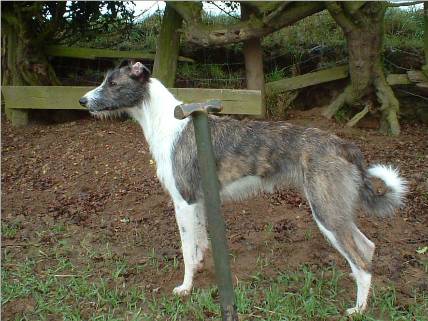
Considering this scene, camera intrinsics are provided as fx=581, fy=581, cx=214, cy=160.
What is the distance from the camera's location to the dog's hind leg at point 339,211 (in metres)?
4.50

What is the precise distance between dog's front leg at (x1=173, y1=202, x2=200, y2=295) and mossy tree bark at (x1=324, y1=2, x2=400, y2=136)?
3627mm

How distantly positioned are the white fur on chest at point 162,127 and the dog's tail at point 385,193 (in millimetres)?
1523

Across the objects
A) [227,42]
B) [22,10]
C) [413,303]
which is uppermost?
[22,10]

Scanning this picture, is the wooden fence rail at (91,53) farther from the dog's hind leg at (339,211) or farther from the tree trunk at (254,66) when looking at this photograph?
the dog's hind leg at (339,211)

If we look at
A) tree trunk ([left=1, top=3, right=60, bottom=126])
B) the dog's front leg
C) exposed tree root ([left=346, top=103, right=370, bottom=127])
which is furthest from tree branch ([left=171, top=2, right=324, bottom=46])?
the dog's front leg

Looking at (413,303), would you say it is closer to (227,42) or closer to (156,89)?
(156,89)

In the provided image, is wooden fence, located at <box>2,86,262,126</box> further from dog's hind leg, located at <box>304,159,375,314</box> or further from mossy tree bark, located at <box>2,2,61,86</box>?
dog's hind leg, located at <box>304,159,375,314</box>

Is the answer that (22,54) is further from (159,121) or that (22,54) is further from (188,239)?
(188,239)

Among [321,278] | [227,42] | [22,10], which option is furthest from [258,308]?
[22,10]

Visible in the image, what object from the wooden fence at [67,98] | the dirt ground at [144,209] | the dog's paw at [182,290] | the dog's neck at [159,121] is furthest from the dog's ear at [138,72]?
the wooden fence at [67,98]

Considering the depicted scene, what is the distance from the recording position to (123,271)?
524 centimetres

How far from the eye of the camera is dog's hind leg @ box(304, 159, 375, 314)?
4.50 metres

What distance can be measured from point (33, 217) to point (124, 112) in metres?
1.87

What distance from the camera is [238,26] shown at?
745cm
